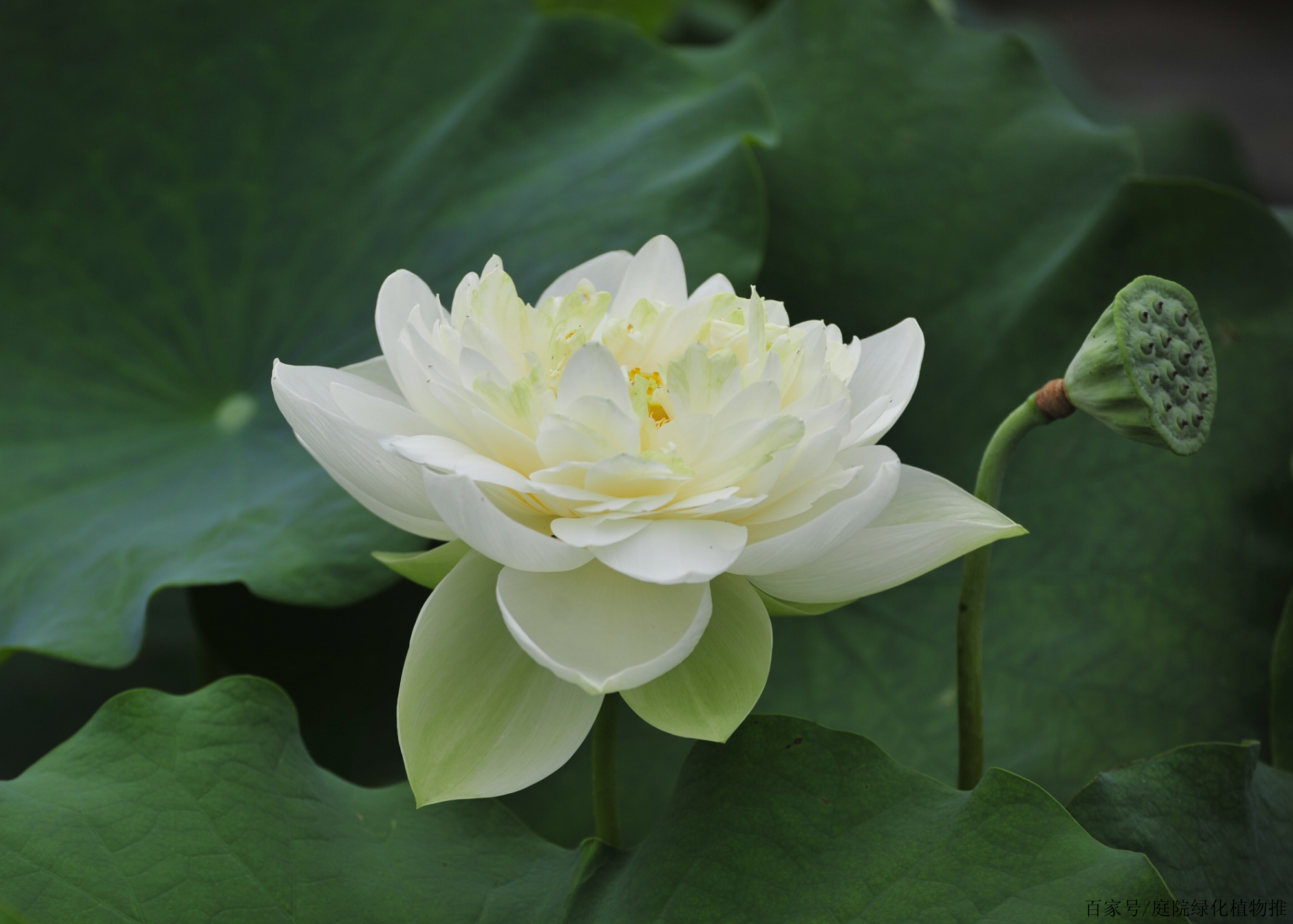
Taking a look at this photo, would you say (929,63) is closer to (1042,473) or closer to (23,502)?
(1042,473)

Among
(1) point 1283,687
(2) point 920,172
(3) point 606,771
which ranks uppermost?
(2) point 920,172

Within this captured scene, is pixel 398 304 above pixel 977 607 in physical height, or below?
above

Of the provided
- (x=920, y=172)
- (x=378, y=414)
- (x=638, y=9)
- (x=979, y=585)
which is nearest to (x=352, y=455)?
(x=378, y=414)

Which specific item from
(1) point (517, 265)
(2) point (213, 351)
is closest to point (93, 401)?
(2) point (213, 351)

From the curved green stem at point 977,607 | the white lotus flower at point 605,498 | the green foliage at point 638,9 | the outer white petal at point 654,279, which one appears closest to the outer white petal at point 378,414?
the white lotus flower at point 605,498

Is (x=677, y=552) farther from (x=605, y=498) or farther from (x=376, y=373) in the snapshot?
(x=376, y=373)

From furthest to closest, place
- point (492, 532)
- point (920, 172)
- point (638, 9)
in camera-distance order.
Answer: point (638, 9), point (920, 172), point (492, 532)

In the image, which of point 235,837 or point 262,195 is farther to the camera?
point 262,195
